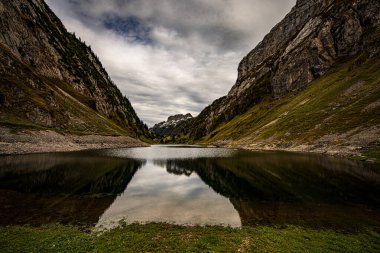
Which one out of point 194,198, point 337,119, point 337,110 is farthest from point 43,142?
point 337,110

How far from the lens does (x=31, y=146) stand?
76.2 metres

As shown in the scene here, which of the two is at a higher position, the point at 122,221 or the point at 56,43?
the point at 56,43

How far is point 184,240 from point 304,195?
815 inches

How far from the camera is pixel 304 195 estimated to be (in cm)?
3098

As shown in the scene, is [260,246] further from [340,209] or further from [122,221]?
[340,209]

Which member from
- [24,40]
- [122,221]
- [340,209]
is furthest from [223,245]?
[24,40]

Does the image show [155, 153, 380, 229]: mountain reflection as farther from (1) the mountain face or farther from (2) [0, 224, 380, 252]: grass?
(1) the mountain face

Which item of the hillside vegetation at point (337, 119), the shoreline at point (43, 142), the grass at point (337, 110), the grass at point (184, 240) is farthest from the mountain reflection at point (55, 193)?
the grass at point (337, 110)

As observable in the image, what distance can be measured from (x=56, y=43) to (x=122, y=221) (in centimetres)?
21814

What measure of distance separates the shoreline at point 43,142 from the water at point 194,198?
92.9 feet

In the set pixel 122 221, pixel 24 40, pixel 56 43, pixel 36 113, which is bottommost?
pixel 122 221

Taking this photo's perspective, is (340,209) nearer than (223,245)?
No

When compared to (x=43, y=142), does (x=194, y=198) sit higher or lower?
lower

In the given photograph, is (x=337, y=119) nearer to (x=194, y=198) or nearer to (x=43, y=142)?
(x=194, y=198)
